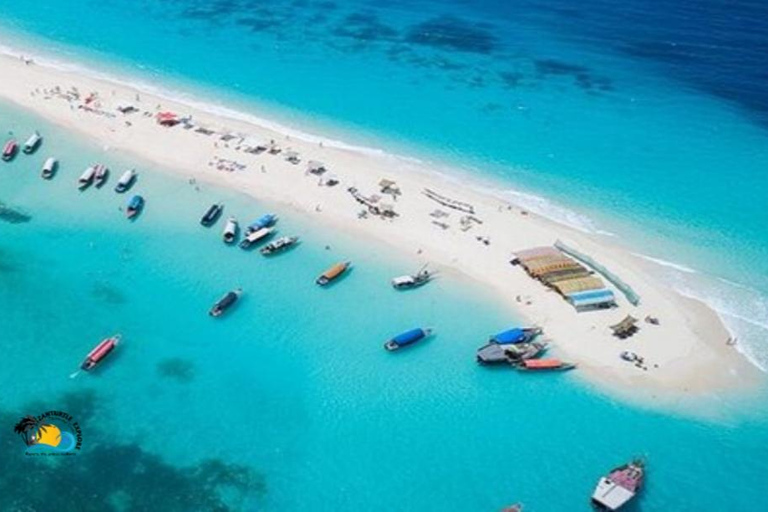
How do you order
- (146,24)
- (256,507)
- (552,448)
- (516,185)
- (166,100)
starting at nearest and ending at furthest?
(256,507) → (552,448) → (516,185) → (166,100) → (146,24)

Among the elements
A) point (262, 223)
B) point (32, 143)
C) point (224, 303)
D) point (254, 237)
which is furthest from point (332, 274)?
point (32, 143)

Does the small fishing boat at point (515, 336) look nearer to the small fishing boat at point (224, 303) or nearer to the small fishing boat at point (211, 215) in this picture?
the small fishing boat at point (224, 303)

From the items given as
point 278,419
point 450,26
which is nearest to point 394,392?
point 278,419

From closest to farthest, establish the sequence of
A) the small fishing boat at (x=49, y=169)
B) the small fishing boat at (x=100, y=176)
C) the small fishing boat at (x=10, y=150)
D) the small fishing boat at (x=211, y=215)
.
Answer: the small fishing boat at (x=211, y=215)
the small fishing boat at (x=100, y=176)
the small fishing boat at (x=49, y=169)
the small fishing boat at (x=10, y=150)

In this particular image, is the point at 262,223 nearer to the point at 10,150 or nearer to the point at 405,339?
the point at 405,339

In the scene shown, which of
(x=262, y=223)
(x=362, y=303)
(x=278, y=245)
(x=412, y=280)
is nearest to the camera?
(x=362, y=303)

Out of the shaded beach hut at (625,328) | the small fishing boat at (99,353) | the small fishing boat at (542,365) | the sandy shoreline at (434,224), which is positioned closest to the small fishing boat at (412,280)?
the sandy shoreline at (434,224)

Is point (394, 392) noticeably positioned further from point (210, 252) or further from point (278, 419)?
point (210, 252)
